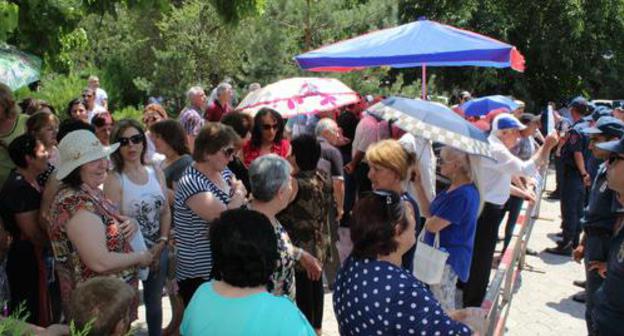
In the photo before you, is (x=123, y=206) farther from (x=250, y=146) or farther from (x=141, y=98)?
(x=141, y=98)

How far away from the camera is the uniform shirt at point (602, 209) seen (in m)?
4.33

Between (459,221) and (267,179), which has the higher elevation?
(267,179)

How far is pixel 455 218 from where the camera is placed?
4125 mm

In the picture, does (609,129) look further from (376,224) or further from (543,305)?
(376,224)

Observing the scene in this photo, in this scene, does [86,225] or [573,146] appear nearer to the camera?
[86,225]

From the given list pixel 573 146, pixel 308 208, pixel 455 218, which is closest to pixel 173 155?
pixel 308 208

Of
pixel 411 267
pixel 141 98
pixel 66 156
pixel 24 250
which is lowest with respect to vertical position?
pixel 141 98

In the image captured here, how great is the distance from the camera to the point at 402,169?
394 cm

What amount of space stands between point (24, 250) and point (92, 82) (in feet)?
31.2

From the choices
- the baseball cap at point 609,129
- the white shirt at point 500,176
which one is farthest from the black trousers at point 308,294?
the baseball cap at point 609,129

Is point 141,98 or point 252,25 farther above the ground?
point 252,25

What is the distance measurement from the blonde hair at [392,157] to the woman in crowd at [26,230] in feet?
7.14

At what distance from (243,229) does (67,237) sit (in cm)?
144

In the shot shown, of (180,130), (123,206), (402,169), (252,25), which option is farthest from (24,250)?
(252,25)
